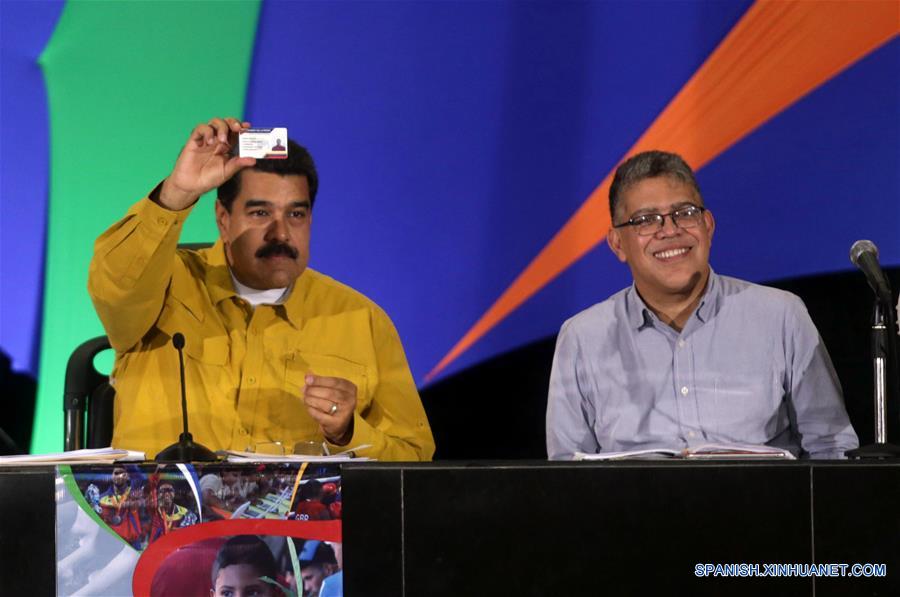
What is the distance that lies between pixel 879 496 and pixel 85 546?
1.47m

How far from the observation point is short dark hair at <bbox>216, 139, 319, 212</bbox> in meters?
3.32

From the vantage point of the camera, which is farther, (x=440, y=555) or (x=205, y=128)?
(x=205, y=128)

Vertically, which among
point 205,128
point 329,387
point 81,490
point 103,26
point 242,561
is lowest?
point 242,561

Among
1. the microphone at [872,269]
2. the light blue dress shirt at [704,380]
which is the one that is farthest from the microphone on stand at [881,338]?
the light blue dress shirt at [704,380]

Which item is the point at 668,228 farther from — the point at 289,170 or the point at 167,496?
the point at 167,496

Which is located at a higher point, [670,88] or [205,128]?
[670,88]

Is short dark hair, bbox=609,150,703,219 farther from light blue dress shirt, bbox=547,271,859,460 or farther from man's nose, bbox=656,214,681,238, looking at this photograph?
light blue dress shirt, bbox=547,271,859,460

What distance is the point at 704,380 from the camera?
296cm

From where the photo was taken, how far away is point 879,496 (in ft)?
6.44

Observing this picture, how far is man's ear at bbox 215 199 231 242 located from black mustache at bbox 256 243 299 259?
12 centimetres

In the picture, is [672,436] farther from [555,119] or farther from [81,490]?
[81,490]

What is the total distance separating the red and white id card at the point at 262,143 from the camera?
3.05m

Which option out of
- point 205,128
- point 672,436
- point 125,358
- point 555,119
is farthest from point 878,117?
point 125,358

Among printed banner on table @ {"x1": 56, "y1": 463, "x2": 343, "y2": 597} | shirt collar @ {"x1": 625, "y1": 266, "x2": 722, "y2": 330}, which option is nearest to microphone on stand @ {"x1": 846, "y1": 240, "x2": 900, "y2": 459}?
shirt collar @ {"x1": 625, "y1": 266, "x2": 722, "y2": 330}
